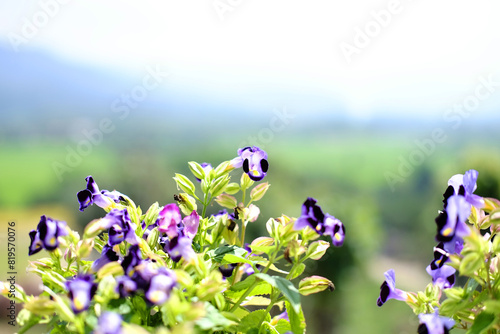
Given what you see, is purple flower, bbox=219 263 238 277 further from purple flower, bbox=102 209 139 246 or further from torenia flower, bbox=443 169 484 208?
torenia flower, bbox=443 169 484 208

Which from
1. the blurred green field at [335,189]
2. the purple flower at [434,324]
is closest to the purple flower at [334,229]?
the purple flower at [434,324]

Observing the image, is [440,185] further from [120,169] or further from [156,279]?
[156,279]

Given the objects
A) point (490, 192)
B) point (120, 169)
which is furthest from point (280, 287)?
point (120, 169)

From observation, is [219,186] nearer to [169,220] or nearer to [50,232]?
[169,220]

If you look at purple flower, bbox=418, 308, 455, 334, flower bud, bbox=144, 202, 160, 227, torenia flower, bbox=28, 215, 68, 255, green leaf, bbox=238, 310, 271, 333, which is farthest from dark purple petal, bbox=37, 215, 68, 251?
purple flower, bbox=418, 308, 455, 334

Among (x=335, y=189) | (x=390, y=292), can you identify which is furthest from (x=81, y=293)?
(x=335, y=189)
